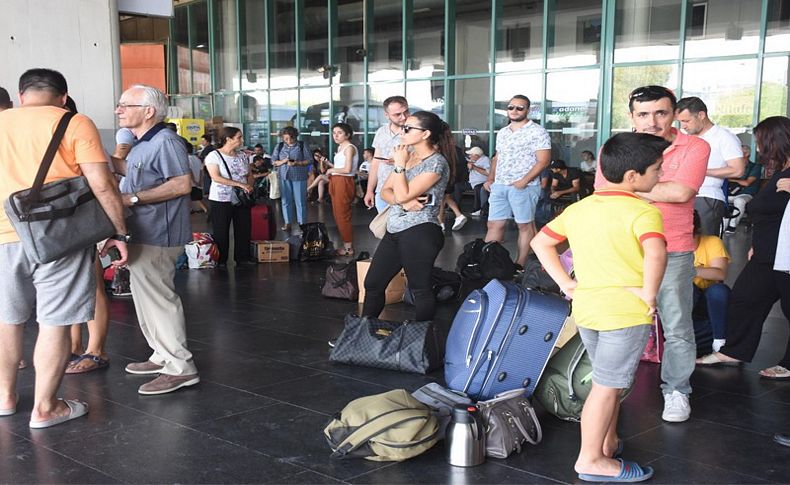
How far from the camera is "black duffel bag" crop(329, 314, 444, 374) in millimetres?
4797

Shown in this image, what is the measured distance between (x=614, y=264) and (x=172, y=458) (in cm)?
209

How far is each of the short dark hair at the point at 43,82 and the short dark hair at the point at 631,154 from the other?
8.87 feet

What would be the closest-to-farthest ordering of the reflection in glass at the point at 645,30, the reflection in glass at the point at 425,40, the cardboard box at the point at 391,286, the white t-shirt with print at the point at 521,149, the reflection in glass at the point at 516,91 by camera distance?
the cardboard box at the point at 391,286 → the white t-shirt with print at the point at 521,149 → the reflection in glass at the point at 645,30 → the reflection in glass at the point at 516,91 → the reflection in glass at the point at 425,40

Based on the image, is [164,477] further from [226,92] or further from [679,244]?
[226,92]

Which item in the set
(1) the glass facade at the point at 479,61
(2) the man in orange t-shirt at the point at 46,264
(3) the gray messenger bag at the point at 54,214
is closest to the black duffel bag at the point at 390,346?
(2) the man in orange t-shirt at the point at 46,264

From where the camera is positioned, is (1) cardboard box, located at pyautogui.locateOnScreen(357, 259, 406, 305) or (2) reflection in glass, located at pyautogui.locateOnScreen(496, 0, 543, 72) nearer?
(1) cardboard box, located at pyautogui.locateOnScreen(357, 259, 406, 305)

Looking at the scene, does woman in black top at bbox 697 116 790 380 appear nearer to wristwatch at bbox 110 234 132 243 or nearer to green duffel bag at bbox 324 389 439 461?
green duffel bag at bbox 324 389 439 461

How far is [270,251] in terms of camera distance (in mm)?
9398

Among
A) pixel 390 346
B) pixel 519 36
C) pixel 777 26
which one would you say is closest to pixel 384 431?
pixel 390 346

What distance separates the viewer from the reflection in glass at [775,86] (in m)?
14.4

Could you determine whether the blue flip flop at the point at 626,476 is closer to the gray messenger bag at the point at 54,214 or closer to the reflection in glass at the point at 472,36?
the gray messenger bag at the point at 54,214

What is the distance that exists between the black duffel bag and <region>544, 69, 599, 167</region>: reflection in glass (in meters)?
13.0

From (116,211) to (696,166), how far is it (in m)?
2.88

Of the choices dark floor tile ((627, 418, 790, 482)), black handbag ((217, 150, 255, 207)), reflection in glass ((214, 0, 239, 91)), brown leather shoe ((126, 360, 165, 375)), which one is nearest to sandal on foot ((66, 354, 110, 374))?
brown leather shoe ((126, 360, 165, 375))
